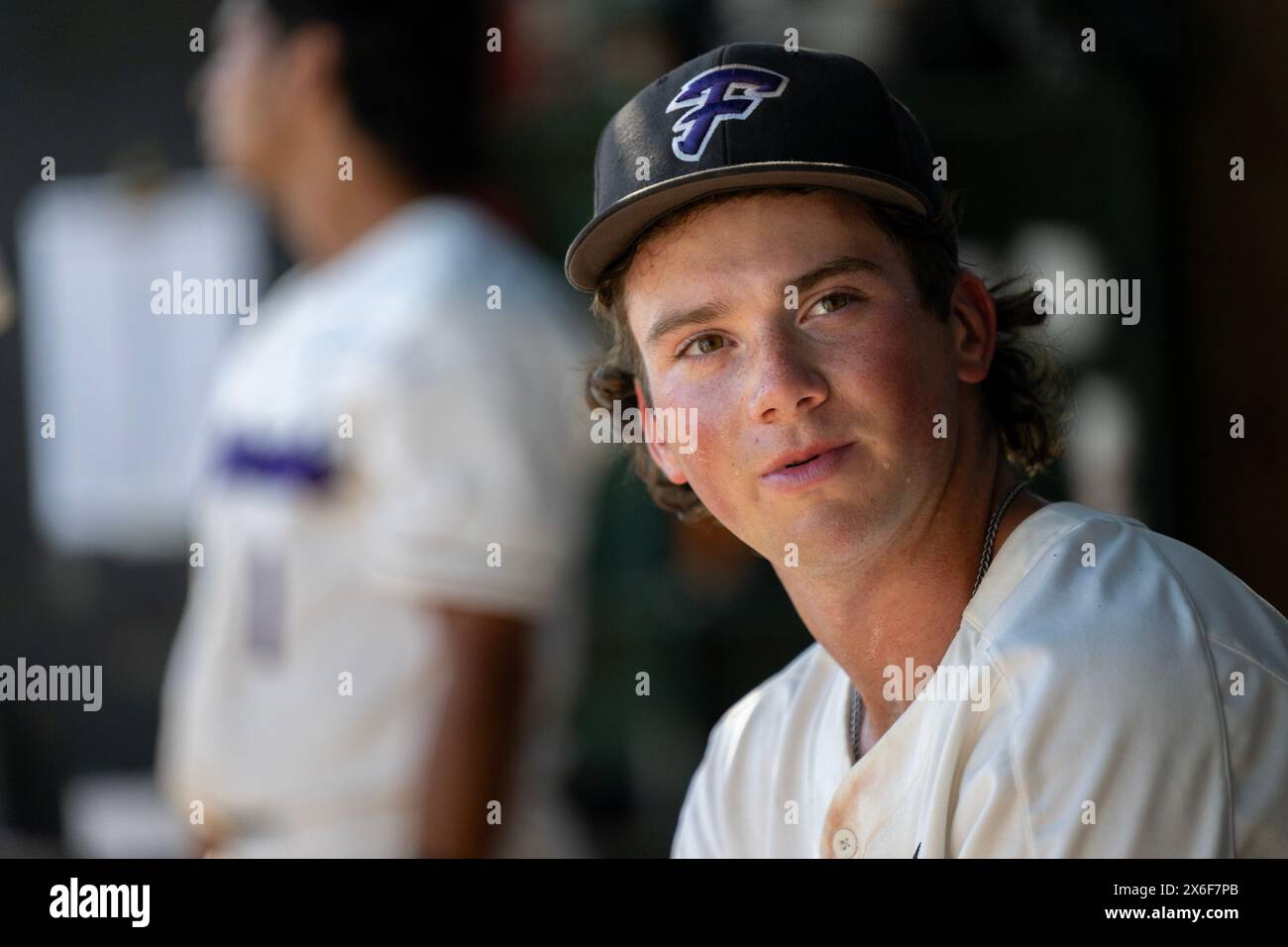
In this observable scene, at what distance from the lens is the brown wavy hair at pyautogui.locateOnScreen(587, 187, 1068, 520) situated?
153 cm

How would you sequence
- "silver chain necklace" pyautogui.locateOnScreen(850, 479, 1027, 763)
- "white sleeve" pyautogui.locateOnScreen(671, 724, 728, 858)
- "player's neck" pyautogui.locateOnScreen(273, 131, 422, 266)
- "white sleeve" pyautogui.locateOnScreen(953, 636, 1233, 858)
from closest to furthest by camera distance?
"white sleeve" pyautogui.locateOnScreen(953, 636, 1233, 858), "silver chain necklace" pyautogui.locateOnScreen(850, 479, 1027, 763), "white sleeve" pyautogui.locateOnScreen(671, 724, 728, 858), "player's neck" pyautogui.locateOnScreen(273, 131, 422, 266)

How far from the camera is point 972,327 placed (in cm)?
164

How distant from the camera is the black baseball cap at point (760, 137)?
4.70 ft

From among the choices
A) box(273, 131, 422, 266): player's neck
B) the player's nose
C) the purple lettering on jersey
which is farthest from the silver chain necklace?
box(273, 131, 422, 266): player's neck

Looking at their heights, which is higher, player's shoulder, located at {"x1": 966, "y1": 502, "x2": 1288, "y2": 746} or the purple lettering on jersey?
the purple lettering on jersey

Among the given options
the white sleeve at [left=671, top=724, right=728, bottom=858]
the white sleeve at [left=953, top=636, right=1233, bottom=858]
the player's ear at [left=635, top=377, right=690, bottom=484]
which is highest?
the player's ear at [left=635, top=377, right=690, bottom=484]

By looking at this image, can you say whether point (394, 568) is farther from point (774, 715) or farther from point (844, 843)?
point (844, 843)

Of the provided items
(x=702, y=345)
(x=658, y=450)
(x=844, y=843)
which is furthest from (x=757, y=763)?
(x=702, y=345)

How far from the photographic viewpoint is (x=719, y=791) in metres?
1.75

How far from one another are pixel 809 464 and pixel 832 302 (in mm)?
166

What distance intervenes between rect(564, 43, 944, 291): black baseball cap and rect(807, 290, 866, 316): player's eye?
104 millimetres

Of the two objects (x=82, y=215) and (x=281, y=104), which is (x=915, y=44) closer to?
(x=281, y=104)

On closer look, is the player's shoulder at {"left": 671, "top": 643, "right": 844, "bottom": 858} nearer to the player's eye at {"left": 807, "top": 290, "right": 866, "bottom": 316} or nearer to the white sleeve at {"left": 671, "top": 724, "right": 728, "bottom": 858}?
the white sleeve at {"left": 671, "top": 724, "right": 728, "bottom": 858}

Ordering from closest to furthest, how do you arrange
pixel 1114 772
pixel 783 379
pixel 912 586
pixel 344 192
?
pixel 1114 772, pixel 783 379, pixel 912 586, pixel 344 192
